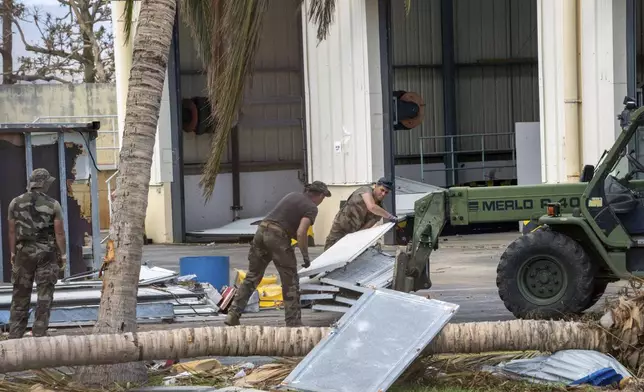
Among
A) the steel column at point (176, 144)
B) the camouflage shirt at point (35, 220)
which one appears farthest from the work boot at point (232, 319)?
the steel column at point (176, 144)

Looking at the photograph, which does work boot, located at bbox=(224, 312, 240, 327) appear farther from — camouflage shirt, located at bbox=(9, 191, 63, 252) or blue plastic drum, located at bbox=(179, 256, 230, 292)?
blue plastic drum, located at bbox=(179, 256, 230, 292)

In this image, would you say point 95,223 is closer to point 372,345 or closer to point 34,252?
point 34,252

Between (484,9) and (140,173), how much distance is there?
2334 cm

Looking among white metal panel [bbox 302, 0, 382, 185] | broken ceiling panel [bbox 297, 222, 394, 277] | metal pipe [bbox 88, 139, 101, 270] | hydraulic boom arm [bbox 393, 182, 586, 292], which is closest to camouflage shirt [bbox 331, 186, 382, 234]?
broken ceiling panel [bbox 297, 222, 394, 277]

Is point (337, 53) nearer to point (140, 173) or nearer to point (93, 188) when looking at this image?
point (93, 188)

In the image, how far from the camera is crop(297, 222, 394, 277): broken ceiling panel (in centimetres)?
1290

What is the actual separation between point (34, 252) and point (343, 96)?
1244cm

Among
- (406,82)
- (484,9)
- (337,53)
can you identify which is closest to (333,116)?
(337,53)

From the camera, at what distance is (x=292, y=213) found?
483 inches

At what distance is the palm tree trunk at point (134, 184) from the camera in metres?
9.30

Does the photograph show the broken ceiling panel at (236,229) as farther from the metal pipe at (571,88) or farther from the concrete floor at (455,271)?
the metal pipe at (571,88)

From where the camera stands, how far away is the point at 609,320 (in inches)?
371

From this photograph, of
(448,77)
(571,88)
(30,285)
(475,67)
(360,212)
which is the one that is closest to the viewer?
(30,285)

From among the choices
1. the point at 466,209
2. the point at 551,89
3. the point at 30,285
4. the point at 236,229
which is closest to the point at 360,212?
the point at 466,209
